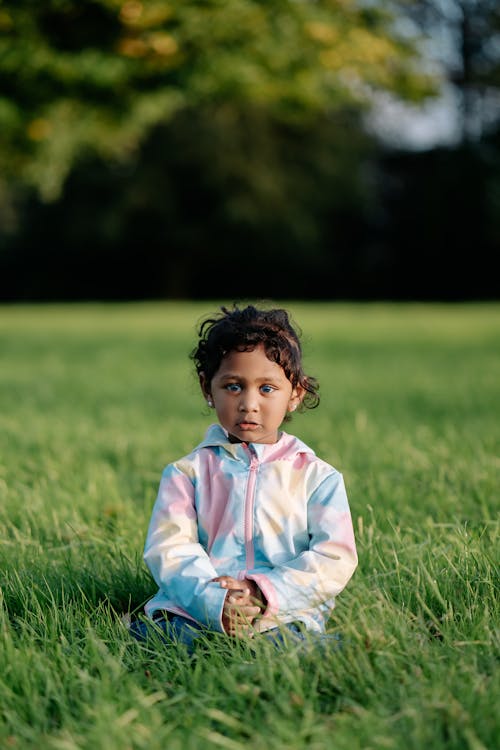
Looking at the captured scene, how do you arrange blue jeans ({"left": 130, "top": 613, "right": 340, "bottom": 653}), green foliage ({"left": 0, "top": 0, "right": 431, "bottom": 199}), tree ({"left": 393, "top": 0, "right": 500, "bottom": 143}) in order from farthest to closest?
1. tree ({"left": 393, "top": 0, "right": 500, "bottom": 143})
2. green foliage ({"left": 0, "top": 0, "right": 431, "bottom": 199})
3. blue jeans ({"left": 130, "top": 613, "right": 340, "bottom": 653})

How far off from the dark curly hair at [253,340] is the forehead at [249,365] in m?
0.01

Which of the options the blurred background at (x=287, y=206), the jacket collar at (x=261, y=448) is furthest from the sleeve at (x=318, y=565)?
the blurred background at (x=287, y=206)

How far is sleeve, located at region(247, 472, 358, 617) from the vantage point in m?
2.13

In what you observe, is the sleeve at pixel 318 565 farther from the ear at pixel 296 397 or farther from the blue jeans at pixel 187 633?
the ear at pixel 296 397

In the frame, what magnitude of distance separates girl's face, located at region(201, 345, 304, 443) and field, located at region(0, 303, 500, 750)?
51 cm

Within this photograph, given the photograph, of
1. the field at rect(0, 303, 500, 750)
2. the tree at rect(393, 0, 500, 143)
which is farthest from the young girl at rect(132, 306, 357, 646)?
the tree at rect(393, 0, 500, 143)

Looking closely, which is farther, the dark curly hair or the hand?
the dark curly hair

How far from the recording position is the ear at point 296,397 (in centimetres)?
245

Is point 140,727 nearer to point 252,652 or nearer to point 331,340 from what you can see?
point 252,652

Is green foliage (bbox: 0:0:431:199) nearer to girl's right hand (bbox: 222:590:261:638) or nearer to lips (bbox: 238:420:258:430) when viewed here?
lips (bbox: 238:420:258:430)

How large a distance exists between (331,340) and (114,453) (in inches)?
380

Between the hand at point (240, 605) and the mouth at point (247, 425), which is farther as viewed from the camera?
the mouth at point (247, 425)

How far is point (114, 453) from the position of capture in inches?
187

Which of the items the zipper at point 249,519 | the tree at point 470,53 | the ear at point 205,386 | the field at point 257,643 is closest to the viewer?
the field at point 257,643
